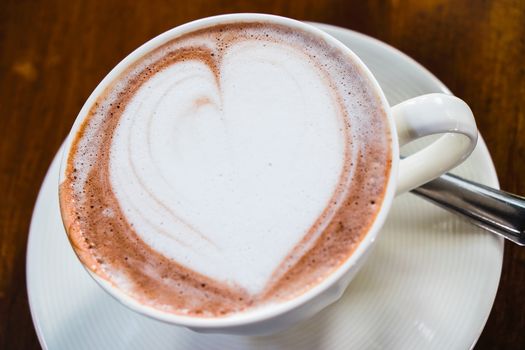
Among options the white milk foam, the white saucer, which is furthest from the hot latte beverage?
the white saucer

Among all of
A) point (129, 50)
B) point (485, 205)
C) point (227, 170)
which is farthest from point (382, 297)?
point (129, 50)

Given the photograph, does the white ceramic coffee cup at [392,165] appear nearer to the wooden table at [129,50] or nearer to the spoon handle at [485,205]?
Result: the spoon handle at [485,205]

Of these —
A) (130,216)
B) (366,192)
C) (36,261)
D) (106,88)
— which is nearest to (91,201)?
(130,216)

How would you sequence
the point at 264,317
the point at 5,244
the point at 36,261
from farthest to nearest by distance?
the point at 5,244
the point at 36,261
the point at 264,317

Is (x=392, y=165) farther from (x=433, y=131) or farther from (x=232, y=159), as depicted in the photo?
(x=232, y=159)

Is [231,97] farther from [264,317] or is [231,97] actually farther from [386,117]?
[264,317]
